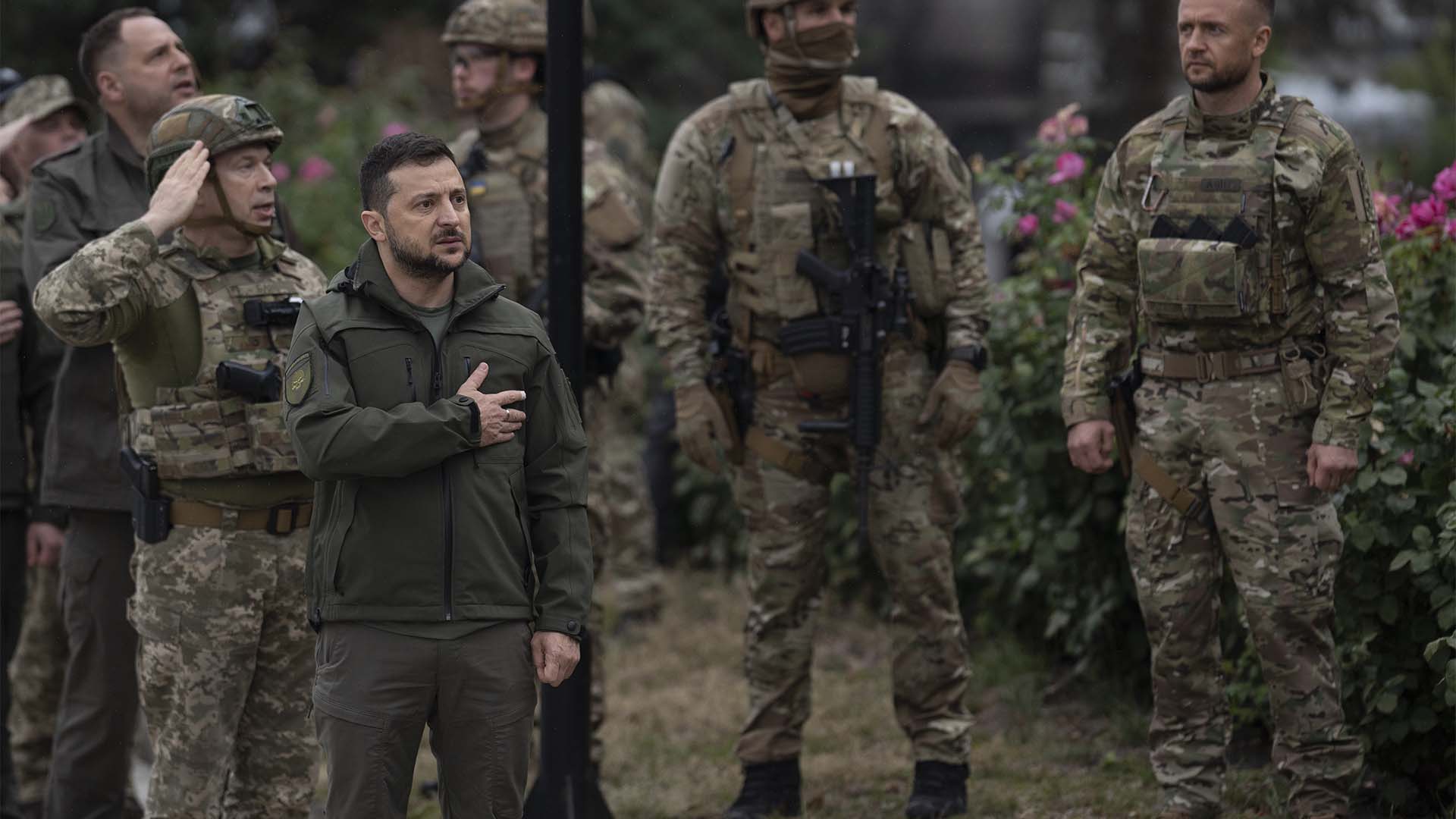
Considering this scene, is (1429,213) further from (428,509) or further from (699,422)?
(428,509)

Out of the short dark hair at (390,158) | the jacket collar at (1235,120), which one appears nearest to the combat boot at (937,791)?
the jacket collar at (1235,120)

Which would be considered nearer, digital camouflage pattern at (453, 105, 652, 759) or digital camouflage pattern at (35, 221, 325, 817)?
digital camouflage pattern at (35, 221, 325, 817)

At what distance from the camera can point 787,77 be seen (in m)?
5.62

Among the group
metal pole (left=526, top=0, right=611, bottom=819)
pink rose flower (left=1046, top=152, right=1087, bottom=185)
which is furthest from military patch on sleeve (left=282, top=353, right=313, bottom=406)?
pink rose flower (left=1046, top=152, right=1087, bottom=185)

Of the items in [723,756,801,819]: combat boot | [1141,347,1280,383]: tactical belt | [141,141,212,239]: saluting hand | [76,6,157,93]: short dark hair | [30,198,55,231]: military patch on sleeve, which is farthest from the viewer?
[723,756,801,819]: combat boot

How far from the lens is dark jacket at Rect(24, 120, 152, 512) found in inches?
212

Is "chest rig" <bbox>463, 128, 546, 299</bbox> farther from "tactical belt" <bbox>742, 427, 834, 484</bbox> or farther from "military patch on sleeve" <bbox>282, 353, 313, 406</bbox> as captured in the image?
"military patch on sleeve" <bbox>282, 353, 313, 406</bbox>

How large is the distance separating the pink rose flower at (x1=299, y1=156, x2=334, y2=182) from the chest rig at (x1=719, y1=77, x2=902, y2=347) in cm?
650

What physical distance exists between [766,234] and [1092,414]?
1.21m

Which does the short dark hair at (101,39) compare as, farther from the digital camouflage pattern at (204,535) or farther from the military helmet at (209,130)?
the digital camouflage pattern at (204,535)

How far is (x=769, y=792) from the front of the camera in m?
5.74

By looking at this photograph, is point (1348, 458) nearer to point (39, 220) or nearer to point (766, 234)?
point (766, 234)

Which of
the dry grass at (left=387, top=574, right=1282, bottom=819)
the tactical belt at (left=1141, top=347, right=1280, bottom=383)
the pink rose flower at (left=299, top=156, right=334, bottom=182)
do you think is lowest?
the dry grass at (left=387, top=574, right=1282, bottom=819)

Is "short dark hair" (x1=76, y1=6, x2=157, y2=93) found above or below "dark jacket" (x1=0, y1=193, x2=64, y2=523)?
above
